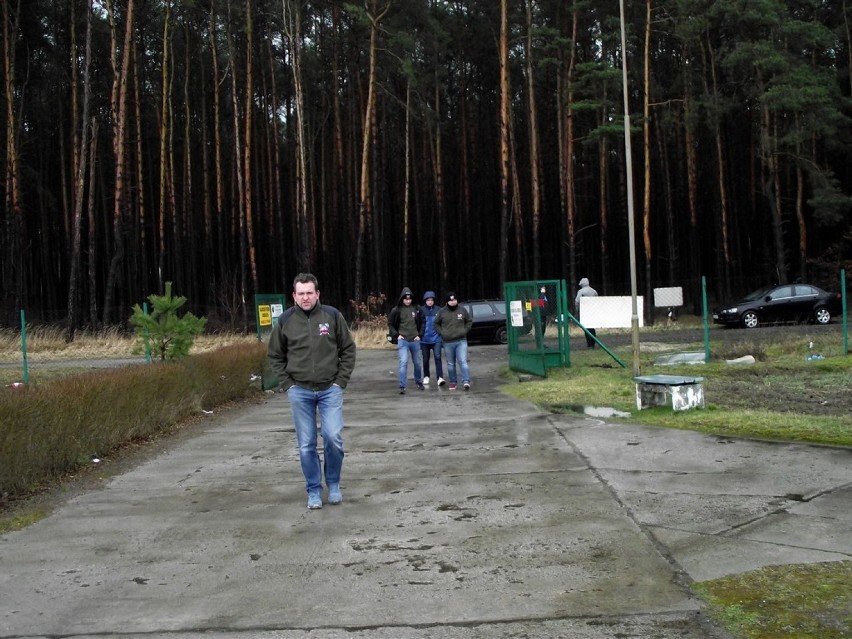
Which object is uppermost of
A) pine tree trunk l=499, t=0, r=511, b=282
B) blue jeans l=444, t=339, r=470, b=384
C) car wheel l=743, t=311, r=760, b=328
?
pine tree trunk l=499, t=0, r=511, b=282

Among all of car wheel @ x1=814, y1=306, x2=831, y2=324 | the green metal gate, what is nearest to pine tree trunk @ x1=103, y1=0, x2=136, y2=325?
the green metal gate

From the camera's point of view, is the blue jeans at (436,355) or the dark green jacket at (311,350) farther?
the blue jeans at (436,355)

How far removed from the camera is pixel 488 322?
27656mm

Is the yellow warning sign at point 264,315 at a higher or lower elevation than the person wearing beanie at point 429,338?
higher

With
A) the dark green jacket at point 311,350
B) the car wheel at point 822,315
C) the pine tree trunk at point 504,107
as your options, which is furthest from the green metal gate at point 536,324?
the pine tree trunk at point 504,107

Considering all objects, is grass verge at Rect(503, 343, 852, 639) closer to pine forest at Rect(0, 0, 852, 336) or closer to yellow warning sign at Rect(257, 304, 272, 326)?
yellow warning sign at Rect(257, 304, 272, 326)

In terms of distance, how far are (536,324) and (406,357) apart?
8.55 feet

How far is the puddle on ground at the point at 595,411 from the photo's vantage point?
1104cm

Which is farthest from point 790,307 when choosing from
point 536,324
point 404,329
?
point 404,329

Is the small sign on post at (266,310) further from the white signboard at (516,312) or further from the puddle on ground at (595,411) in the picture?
the puddle on ground at (595,411)

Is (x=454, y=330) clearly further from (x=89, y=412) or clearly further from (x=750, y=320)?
(x=750, y=320)

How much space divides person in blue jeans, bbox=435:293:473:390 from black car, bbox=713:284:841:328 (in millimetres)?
17595

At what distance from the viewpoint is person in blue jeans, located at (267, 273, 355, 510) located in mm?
6867

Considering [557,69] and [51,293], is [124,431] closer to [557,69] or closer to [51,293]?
[557,69]
